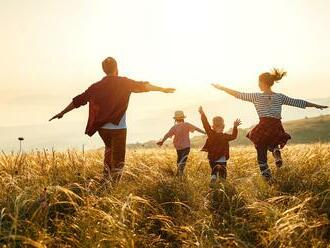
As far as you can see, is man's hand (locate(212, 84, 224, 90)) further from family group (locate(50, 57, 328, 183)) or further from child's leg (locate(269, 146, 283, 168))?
child's leg (locate(269, 146, 283, 168))

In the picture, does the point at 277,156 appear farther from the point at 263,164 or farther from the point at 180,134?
the point at 180,134

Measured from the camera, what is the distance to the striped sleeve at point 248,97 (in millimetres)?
10570

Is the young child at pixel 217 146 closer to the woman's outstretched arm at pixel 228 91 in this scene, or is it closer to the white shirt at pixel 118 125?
the woman's outstretched arm at pixel 228 91

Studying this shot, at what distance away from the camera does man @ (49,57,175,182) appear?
9.56m

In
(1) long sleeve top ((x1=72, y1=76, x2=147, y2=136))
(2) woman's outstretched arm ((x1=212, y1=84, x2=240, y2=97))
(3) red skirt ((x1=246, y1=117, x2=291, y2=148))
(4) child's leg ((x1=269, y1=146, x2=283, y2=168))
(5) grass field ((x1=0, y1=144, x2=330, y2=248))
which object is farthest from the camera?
(2) woman's outstretched arm ((x1=212, y1=84, x2=240, y2=97))

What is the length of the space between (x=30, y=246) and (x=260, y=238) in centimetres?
270

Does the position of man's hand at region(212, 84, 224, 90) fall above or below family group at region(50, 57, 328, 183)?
above

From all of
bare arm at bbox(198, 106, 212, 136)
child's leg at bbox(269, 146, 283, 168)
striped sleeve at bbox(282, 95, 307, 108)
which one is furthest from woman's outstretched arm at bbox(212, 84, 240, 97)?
child's leg at bbox(269, 146, 283, 168)

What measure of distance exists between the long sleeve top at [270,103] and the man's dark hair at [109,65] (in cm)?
254

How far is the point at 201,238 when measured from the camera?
6203 mm

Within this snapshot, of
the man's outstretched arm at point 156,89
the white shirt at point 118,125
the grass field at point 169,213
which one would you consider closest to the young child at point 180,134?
the man's outstretched arm at point 156,89

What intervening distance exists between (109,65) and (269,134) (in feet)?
11.0

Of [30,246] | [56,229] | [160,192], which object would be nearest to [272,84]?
[160,192]

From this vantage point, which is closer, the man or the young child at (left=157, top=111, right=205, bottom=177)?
the man
